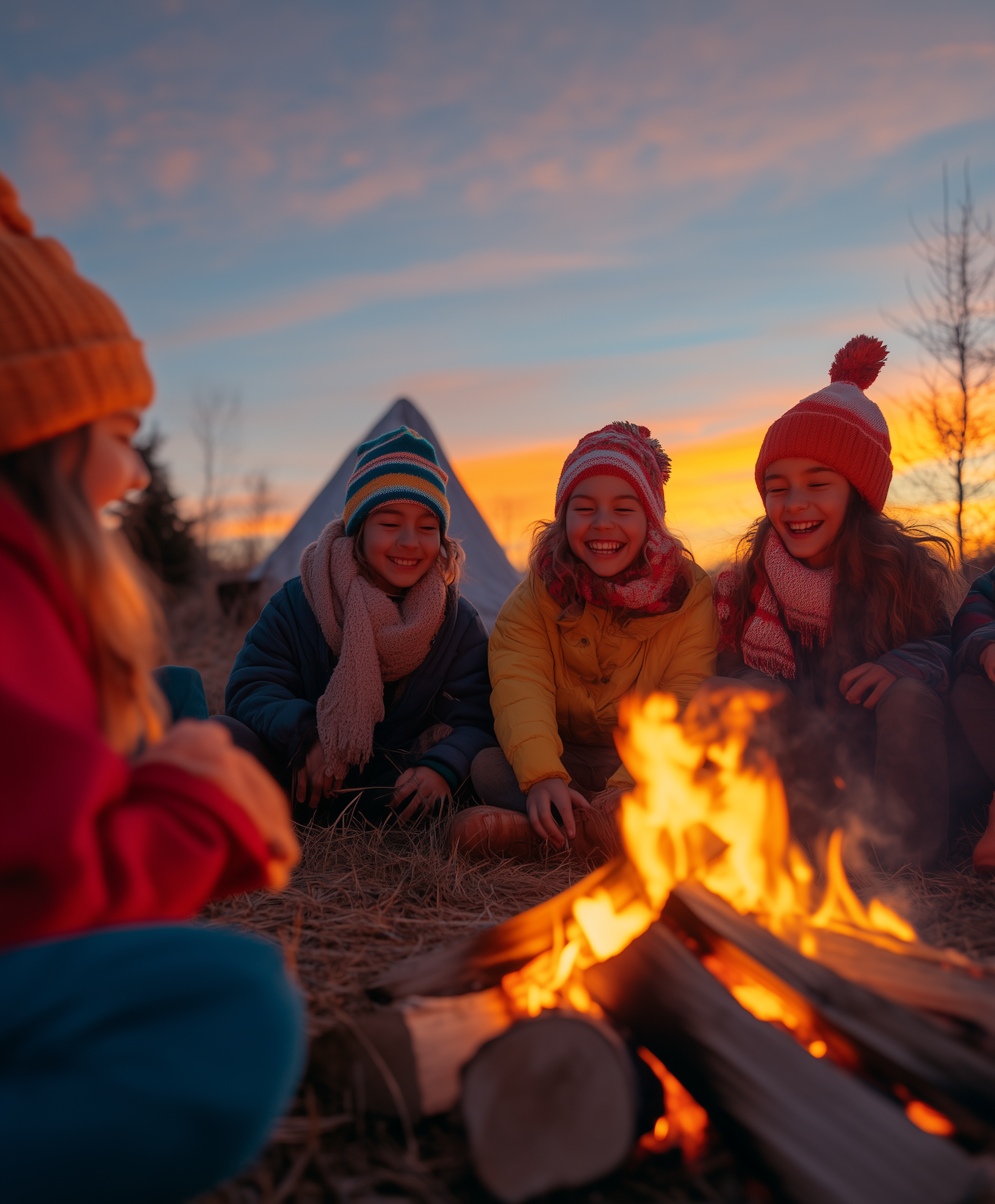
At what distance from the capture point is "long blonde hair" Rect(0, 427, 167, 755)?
3.59 ft

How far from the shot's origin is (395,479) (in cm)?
317

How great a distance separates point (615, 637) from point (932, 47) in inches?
231

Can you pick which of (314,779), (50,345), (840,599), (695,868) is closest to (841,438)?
(840,599)

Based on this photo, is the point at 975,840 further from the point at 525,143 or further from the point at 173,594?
the point at 173,594

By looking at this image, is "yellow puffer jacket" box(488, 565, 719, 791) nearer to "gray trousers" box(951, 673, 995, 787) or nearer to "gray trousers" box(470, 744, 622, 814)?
"gray trousers" box(470, 744, 622, 814)

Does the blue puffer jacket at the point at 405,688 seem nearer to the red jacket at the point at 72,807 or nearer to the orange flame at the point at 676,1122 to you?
the orange flame at the point at 676,1122

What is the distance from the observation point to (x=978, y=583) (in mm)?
2910

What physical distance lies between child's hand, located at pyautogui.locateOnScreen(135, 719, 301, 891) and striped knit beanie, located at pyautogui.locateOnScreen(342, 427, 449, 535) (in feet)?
6.78

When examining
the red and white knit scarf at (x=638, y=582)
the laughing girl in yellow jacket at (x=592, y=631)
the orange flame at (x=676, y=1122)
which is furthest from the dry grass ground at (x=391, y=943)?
the red and white knit scarf at (x=638, y=582)

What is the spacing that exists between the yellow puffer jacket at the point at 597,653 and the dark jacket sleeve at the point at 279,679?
0.74m

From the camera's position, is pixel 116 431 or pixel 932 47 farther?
pixel 932 47

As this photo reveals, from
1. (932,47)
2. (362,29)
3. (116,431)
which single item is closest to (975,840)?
(116,431)

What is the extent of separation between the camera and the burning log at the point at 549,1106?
3.81 feet

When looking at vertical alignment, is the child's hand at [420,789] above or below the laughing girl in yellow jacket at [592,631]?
below
